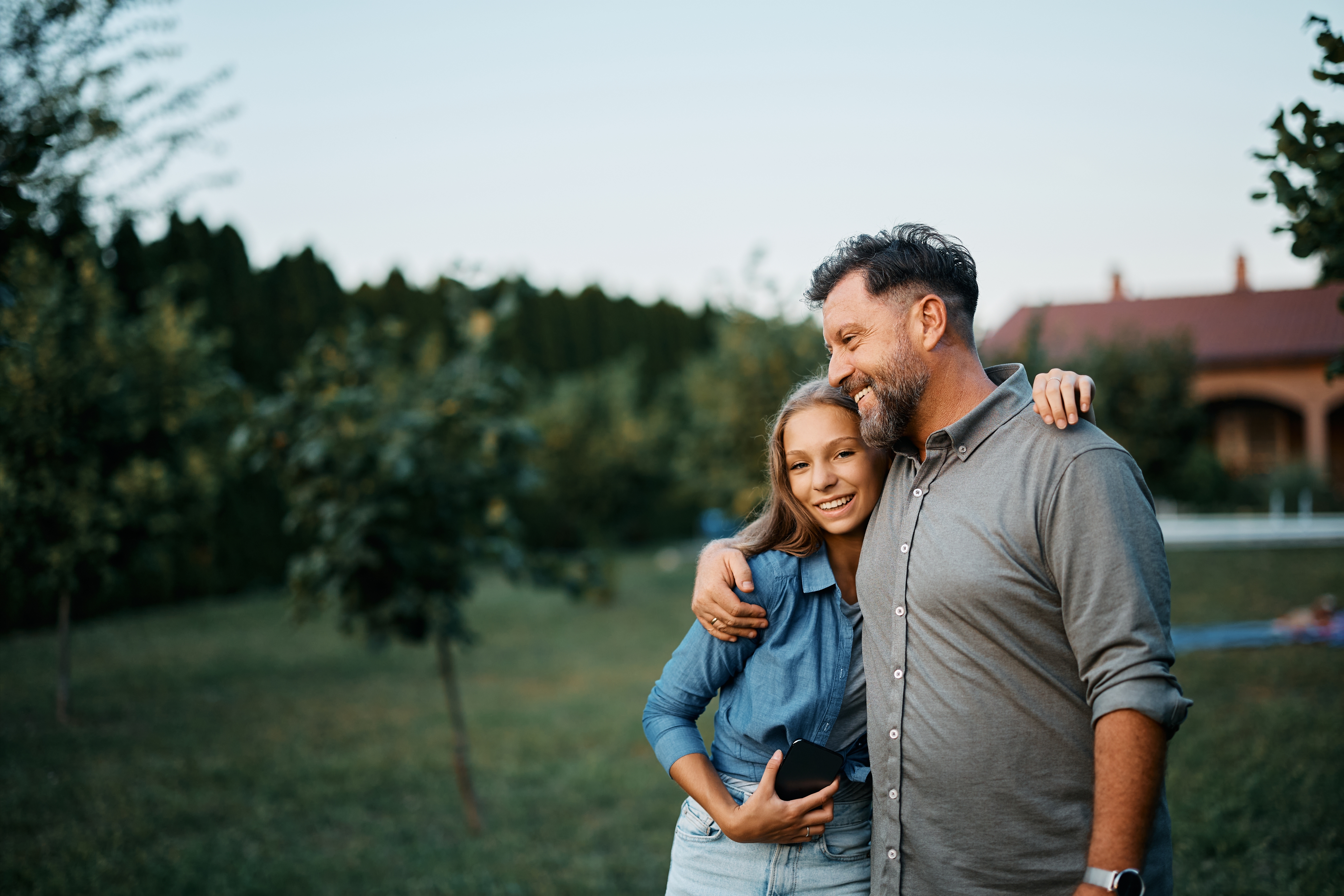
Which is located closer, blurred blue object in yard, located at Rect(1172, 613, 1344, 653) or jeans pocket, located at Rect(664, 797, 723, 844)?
jeans pocket, located at Rect(664, 797, 723, 844)

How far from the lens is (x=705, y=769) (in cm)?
201

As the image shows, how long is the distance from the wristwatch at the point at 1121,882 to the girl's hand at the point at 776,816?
20.1 inches

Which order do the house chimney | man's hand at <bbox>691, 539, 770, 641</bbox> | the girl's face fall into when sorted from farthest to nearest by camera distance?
1. the house chimney
2. the girl's face
3. man's hand at <bbox>691, 539, 770, 641</bbox>

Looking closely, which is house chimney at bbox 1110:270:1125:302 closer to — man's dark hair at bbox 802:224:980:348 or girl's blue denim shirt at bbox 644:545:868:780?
man's dark hair at bbox 802:224:980:348

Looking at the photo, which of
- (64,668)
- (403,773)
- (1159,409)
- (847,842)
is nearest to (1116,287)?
(1159,409)

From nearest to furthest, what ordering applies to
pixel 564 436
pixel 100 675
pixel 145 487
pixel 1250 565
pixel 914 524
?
pixel 914 524, pixel 145 487, pixel 100 675, pixel 1250 565, pixel 564 436

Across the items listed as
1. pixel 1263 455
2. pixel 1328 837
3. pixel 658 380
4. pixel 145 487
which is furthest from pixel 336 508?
pixel 1263 455

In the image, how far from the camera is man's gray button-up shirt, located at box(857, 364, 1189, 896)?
1634 millimetres

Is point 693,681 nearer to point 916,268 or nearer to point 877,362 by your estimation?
point 877,362

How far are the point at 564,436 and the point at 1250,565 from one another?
11323mm

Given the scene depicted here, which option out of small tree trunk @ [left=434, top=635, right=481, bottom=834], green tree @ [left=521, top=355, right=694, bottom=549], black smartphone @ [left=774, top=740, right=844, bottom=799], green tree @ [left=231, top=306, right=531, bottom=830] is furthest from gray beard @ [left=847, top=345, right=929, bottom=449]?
green tree @ [left=521, top=355, right=694, bottom=549]

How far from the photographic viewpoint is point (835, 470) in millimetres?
2141

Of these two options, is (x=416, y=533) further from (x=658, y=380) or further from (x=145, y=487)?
(x=658, y=380)

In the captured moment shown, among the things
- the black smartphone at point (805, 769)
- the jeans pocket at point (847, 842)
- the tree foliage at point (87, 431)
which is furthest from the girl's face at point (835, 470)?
the tree foliage at point (87, 431)
